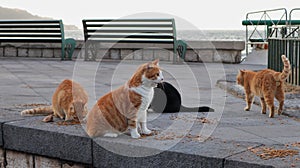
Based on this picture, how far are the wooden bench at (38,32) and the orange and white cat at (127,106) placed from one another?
11095 millimetres

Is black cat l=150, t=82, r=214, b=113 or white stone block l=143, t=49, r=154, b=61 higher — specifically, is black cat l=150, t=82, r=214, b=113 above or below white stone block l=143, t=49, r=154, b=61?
below

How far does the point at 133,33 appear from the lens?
1427 centimetres

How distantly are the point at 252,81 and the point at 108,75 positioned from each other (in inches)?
198

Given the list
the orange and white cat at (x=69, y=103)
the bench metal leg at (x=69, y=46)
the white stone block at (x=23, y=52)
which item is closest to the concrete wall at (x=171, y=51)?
the bench metal leg at (x=69, y=46)

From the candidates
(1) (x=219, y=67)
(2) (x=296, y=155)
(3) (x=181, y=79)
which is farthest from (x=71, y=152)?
(1) (x=219, y=67)

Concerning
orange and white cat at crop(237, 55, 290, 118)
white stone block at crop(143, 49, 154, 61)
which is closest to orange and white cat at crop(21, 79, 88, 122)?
orange and white cat at crop(237, 55, 290, 118)

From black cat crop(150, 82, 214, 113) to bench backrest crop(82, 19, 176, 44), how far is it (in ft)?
25.9

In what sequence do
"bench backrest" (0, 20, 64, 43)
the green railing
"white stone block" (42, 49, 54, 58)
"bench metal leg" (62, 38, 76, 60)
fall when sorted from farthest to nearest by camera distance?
"white stone block" (42, 49, 54, 58) < "bench backrest" (0, 20, 64, 43) < "bench metal leg" (62, 38, 76, 60) < the green railing

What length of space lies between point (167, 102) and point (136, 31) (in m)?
8.74

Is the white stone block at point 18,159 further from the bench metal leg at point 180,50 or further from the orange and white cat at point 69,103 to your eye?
the bench metal leg at point 180,50

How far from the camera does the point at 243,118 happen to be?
219 inches

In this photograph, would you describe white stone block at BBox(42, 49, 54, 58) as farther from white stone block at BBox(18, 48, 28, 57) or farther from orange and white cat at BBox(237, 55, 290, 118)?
orange and white cat at BBox(237, 55, 290, 118)

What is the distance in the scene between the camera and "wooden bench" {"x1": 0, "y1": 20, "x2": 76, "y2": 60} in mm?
15172

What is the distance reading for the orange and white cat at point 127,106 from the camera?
3.88m
